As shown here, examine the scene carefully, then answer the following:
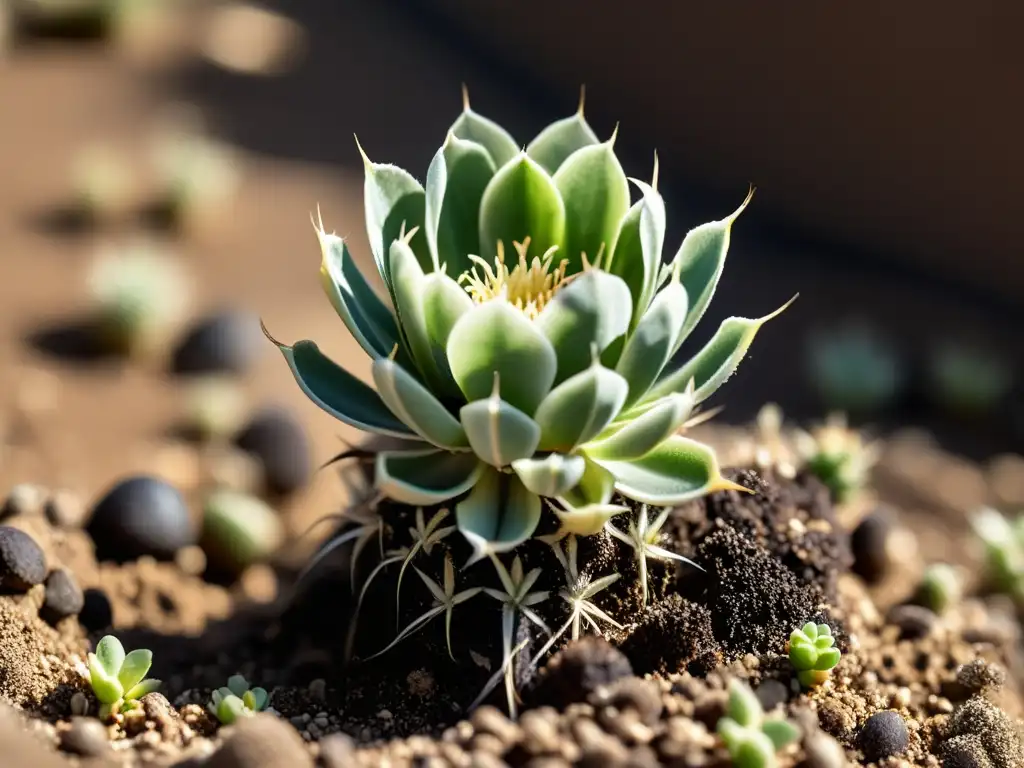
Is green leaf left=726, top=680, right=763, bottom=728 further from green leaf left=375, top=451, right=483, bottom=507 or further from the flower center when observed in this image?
the flower center

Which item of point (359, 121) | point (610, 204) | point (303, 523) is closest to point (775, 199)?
point (359, 121)

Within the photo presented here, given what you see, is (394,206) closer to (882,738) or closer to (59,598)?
(59,598)

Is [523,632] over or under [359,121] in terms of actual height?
over

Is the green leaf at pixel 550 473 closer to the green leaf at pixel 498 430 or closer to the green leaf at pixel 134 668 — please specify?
the green leaf at pixel 498 430

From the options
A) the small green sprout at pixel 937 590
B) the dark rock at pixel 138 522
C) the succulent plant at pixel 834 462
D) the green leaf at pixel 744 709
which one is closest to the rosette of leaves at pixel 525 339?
the green leaf at pixel 744 709

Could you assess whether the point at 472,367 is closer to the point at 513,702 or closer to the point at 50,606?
the point at 513,702

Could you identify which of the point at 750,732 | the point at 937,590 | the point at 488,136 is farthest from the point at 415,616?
the point at 937,590

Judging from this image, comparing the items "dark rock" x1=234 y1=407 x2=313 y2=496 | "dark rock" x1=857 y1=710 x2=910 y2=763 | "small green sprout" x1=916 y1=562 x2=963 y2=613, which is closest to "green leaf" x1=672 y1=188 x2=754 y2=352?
"dark rock" x1=857 y1=710 x2=910 y2=763
